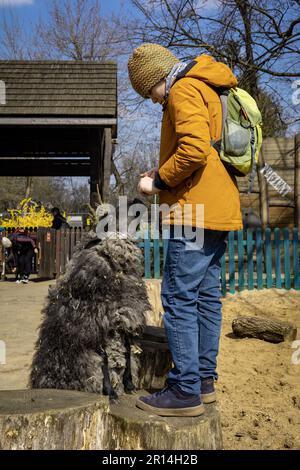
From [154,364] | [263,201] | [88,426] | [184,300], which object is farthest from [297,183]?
[88,426]

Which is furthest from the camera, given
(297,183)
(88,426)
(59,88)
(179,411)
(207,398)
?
(59,88)

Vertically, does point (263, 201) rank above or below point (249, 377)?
above

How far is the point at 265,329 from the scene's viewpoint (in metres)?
5.72

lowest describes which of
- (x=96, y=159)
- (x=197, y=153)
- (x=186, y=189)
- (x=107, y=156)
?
(x=186, y=189)

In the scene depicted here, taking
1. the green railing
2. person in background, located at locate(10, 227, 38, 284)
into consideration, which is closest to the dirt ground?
the green railing

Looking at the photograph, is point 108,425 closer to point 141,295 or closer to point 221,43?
point 141,295

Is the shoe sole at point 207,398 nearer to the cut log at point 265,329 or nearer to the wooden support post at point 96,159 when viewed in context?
the cut log at point 265,329

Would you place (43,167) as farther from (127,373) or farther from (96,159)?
(127,373)

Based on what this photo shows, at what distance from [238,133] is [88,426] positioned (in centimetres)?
148

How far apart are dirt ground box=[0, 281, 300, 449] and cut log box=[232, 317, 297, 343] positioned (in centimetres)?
9

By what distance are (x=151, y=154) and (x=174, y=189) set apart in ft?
86.8

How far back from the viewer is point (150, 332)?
339cm

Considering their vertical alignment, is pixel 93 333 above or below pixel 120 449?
above
